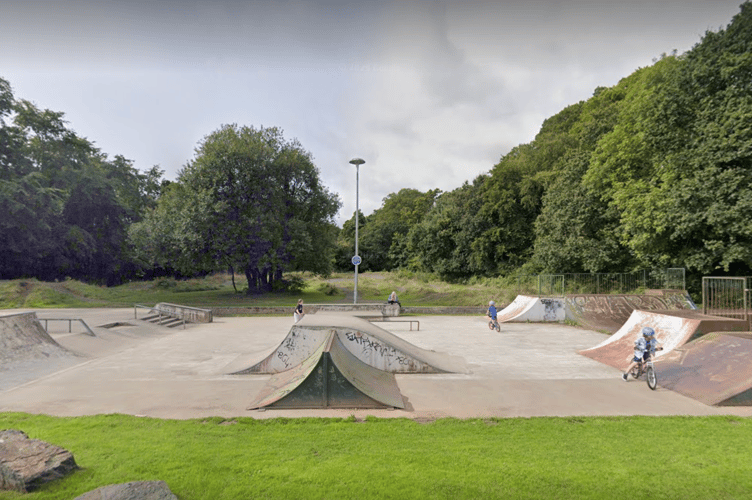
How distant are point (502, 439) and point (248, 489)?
3443mm

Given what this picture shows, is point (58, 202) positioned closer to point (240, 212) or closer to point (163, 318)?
point (240, 212)

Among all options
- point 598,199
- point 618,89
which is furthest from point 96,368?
point 618,89

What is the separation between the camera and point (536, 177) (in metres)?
35.4

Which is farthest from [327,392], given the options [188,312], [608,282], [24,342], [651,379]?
[608,282]

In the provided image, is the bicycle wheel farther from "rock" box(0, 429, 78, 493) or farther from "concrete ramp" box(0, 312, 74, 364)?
"concrete ramp" box(0, 312, 74, 364)

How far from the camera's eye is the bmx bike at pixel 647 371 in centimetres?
827

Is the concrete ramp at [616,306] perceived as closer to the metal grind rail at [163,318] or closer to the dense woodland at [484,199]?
the dense woodland at [484,199]

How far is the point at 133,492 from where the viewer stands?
3.58 m

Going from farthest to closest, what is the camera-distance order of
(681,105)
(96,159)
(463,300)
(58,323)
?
(96,159), (463,300), (681,105), (58,323)

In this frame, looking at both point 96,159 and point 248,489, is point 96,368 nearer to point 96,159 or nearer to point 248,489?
point 248,489

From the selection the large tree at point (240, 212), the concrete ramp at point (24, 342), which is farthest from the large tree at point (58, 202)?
the concrete ramp at point (24, 342)

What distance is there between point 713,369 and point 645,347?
128 centimetres

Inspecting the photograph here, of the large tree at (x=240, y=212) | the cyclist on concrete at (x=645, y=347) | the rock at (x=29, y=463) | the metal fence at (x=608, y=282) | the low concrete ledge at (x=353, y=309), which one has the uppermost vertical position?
the large tree at (x=240, y=212)

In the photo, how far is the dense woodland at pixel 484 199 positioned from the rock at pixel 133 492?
69.7 feet
